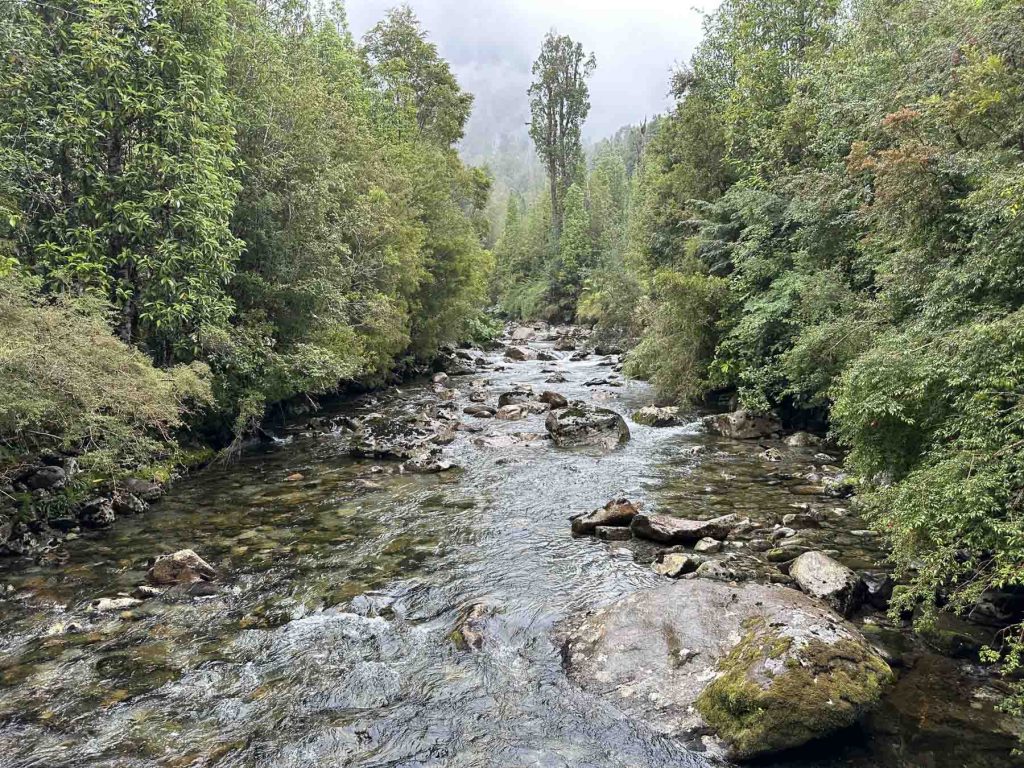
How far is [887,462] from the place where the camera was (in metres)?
7.92

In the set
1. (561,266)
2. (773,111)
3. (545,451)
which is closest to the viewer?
(545,451)

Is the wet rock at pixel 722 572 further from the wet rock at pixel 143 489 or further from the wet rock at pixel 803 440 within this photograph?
the wet rock at pixel 143 489

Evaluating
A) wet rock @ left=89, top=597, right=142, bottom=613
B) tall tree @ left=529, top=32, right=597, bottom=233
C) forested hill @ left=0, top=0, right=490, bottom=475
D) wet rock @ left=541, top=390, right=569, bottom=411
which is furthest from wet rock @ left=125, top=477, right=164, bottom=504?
tall tree @ left=529, top=32, right=597, bottom=233

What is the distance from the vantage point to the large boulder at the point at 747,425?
55.6 ft

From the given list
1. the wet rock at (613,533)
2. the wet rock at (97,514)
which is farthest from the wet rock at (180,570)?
the wet rock at (613,533)

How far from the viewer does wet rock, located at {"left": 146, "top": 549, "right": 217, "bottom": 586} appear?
28.7ft

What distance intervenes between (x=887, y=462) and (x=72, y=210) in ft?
50.3

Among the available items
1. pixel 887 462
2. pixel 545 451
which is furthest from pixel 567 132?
pixel 887 462

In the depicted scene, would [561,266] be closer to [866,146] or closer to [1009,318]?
[866,146]

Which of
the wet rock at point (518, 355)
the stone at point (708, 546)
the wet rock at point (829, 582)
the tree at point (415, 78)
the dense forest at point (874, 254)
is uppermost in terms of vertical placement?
the tree at point (415, 78)

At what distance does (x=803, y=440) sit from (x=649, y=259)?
1274 centimetres

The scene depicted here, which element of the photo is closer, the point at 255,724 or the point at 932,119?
the point at 255,724

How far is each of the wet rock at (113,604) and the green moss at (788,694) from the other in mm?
7338

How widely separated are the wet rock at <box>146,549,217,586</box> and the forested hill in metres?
2.45
